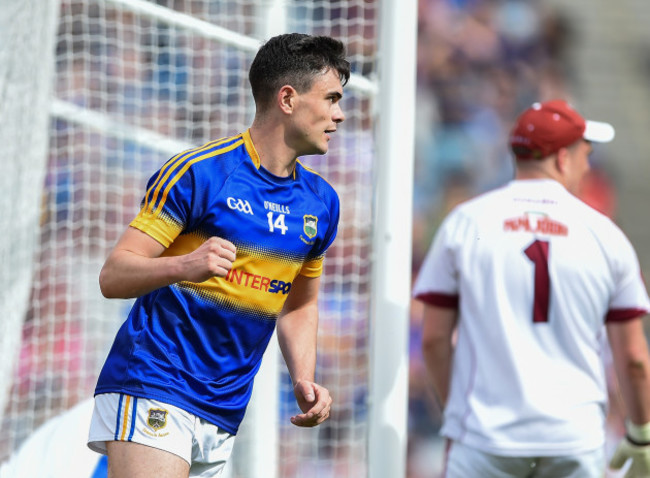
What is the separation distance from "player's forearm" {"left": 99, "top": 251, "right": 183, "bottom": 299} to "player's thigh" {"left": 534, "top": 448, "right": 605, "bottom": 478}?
58.7 inches

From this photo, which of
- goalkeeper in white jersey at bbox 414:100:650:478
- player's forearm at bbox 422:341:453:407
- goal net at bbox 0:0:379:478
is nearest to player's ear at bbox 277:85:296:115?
goalkeeper in white jersey at bbox 414:100:650:478

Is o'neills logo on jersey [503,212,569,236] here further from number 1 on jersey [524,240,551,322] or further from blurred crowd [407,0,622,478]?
blurred crowd [407,0,622,478]

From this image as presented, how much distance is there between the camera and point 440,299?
3.25 m

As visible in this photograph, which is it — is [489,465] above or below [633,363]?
below

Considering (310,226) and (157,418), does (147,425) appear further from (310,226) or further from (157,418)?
(310,226)

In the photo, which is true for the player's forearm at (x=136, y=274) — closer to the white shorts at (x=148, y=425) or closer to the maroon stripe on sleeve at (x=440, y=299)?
the white shorts at (x=148, y=425)

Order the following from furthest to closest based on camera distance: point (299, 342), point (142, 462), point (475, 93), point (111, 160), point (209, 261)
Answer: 1. point (475, 93)
2. point (111, 160)
3. point (299, 342)
4. point (142, 462)
5. point (209, 261)

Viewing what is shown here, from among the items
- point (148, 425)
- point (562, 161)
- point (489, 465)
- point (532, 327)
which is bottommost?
point (489, 465)

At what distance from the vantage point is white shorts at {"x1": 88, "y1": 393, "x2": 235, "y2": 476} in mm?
2473

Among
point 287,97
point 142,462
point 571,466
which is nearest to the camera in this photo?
point 142,462

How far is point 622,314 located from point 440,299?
606 mm

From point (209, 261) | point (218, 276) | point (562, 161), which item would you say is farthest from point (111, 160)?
point (209, 261)

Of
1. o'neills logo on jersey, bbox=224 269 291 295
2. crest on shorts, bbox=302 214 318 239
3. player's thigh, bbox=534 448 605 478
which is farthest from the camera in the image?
player's thigh, bbox=534 448 605 478

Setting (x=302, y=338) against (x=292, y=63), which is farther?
(x=302, y=338)
